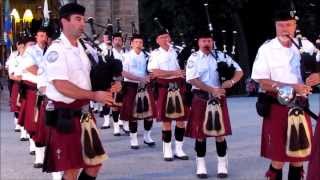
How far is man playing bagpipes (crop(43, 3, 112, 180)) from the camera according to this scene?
18.6ft

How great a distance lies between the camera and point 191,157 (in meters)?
9.80

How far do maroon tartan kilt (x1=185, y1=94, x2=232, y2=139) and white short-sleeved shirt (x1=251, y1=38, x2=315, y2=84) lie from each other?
1.61m

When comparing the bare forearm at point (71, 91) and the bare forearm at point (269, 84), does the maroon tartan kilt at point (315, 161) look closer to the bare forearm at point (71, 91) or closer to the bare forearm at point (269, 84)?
the bare forearm at point (71, 91)

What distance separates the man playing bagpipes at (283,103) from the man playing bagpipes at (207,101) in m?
1.42

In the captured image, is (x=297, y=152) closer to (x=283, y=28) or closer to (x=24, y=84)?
(x=283, y=28)

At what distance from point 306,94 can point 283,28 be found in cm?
69

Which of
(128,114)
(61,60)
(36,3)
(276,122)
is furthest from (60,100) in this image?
(36,3)

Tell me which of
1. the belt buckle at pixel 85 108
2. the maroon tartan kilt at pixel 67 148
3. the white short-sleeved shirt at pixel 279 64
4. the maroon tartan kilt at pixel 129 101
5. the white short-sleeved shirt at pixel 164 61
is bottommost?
the maroon tartan kilt at pixel 129 101

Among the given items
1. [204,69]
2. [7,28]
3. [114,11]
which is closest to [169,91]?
[204,69]

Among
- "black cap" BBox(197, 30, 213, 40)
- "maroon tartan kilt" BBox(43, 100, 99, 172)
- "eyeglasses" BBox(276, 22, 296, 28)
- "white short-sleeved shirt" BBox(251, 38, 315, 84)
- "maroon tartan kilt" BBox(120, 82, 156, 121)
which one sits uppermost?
"eyeglasses" BBox(276, 22, 296, 28)

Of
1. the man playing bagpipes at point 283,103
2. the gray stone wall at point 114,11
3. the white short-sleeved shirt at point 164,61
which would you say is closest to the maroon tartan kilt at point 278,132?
the man playing bagpipes at point 283,103

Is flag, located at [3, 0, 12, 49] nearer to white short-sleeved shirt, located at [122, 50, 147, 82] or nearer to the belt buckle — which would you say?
white short-sleeved shirt, located at [122, 50, 147, 82]

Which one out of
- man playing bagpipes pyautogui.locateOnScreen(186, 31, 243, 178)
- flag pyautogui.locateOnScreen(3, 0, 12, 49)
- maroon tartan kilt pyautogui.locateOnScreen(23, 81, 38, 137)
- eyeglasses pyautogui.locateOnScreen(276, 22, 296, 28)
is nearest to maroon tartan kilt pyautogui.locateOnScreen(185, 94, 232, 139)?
man playing bagpipes pyautogui.locateOnScreen(186, 31, 243, 178)

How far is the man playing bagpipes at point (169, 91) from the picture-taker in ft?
31.9
